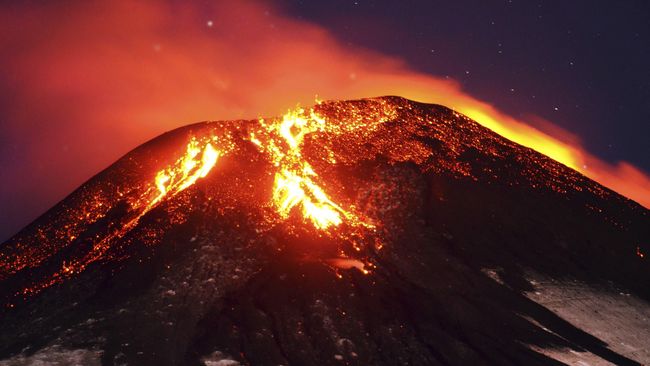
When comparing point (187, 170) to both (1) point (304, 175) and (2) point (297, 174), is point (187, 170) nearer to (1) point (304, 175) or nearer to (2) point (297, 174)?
(2) point (297, 174)

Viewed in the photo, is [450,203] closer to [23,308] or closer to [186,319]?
[186,319]

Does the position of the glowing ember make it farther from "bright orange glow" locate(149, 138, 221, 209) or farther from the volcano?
"bright orange glow" locate(149, 138, 221, 209)

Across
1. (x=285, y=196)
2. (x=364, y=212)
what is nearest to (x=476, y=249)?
(x=364, y=212)

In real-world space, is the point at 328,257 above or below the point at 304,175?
below

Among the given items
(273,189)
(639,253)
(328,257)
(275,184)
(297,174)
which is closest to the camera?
(328,257)

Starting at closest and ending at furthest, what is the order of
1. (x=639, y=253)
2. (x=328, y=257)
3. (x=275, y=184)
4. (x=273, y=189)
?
(x=328, y=257), (x=273, y=189), (x=275, y=184), (x=639, y=253)

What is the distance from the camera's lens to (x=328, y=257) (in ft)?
63.5

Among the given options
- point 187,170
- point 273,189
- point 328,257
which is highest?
point 187,170

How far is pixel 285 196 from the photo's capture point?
2312cm

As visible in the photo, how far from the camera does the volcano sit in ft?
50.4

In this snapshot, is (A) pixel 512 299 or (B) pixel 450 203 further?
(B) pixel 450 203

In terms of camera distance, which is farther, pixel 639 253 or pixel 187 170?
pixel 639 253

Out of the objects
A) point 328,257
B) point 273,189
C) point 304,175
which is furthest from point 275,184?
point 328,257

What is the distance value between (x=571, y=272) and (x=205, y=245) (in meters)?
15.3
